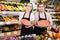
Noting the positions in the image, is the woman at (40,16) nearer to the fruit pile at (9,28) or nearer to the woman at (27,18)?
the woman at (27,18)

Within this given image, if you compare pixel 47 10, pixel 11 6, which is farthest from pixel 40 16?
pixel 11 6

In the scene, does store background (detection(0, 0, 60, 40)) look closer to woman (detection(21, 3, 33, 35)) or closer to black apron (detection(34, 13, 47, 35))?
woman (detection(21, 3, 33, 35))

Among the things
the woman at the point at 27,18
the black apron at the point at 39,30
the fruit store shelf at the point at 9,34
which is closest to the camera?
the fruit store shelf at the point at 9,34

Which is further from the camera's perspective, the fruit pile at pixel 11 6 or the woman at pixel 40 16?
the woman at pixel 40 16

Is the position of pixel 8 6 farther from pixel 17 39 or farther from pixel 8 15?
pixel 17 39

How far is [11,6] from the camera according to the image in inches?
91.6

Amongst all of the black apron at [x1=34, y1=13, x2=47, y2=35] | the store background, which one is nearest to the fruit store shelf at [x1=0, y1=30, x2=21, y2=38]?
the store background

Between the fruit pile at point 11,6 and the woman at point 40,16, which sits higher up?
the fruit pile at point 11,6

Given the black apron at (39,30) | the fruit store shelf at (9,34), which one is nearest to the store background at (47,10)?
the fruit store shelf at (9,34)

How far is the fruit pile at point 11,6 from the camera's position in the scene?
2.27m

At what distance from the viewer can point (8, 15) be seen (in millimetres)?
2285

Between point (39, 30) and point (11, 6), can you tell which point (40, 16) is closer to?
point (39, 30)

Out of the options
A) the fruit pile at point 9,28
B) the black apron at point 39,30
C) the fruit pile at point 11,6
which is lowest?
the black apron at point 39,30

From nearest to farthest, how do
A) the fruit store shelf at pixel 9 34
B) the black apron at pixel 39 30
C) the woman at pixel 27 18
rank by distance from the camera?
the fruit store shelf at pixel 9 34, the woman at pixel 27 18, the black apron at pixel 39 30
